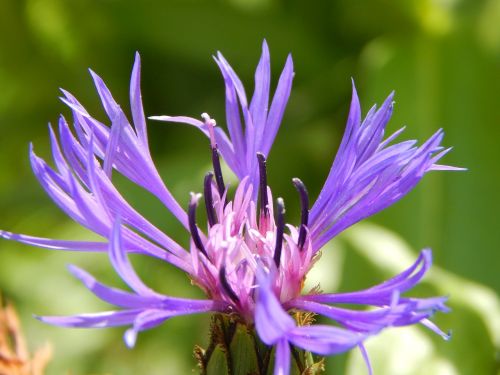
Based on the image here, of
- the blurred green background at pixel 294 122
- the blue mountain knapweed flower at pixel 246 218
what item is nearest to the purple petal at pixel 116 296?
the blue mountain knapweed flower at pixel 246 218

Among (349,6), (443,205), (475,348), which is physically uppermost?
(349,6)

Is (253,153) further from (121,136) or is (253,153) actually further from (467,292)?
(467,292)

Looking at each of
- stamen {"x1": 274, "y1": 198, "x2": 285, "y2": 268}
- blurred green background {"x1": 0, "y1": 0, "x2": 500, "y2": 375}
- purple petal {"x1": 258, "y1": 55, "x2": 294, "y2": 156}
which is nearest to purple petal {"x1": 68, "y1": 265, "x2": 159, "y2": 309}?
stamen {"x1": 274, "y1": 198, "x2": 285, "y2": 268}

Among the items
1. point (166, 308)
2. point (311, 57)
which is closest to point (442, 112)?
point (311, 57)

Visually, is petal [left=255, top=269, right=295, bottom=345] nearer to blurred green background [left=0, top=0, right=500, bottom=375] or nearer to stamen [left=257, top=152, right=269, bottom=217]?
stamen [left=257, top=152, right=269, bottom=217]

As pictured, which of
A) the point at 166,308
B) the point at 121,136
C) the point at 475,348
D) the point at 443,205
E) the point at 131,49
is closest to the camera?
the point at 166,308

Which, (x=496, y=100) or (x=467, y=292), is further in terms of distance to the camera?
(x=496, y=100)

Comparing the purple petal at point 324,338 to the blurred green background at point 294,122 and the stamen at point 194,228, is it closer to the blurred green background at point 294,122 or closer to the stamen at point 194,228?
the stamen at point 194,228
